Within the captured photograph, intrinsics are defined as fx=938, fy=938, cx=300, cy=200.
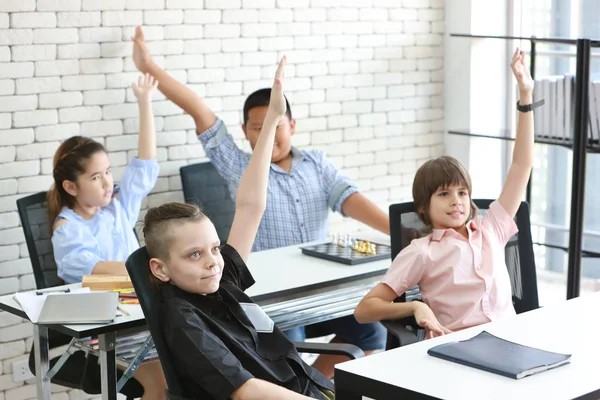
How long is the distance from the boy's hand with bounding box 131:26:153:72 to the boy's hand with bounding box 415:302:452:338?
5.95 feet

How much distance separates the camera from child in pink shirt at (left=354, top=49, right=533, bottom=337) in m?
2.92

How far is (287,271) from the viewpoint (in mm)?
3289

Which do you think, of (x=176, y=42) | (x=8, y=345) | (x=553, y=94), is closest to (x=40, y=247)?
(x=8, y=345)

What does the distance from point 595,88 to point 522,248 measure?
134 cm

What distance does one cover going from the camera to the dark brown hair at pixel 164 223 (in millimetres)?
2418

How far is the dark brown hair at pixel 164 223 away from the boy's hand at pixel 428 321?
2.31 feet

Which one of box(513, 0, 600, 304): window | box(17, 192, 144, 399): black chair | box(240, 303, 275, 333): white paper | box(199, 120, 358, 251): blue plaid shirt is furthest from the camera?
box(513, 0, 600, 304): window

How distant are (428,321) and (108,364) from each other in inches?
36.9

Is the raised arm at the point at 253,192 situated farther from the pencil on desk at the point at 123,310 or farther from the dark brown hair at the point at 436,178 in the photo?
the dark brown hair at the point at 436,178

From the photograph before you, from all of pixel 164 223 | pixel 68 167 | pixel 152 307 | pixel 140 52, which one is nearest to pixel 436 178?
pixel 164 223

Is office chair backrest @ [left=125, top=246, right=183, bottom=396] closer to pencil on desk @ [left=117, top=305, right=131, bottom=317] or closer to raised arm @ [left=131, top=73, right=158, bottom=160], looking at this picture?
pencil on desk @ [left=117, top=305, right=131, bottom=317]

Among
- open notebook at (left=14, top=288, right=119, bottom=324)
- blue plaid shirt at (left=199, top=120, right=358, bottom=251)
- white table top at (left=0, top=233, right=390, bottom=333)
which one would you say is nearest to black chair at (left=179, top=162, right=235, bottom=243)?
blue plaid shirt at (left=199, top=120, right=358, bottom=251)

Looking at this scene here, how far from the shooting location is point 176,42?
4.19 metres

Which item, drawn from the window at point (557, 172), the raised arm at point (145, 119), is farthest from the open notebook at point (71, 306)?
the window at point (557, 172)
